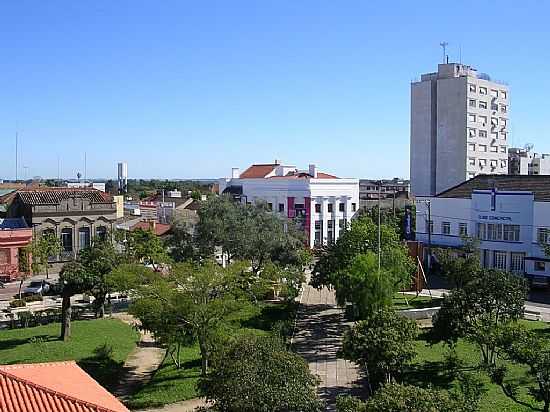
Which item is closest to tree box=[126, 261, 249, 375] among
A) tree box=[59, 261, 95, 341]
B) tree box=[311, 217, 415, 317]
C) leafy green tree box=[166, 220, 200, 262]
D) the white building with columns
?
tree box=[59, 261, 95, 341]

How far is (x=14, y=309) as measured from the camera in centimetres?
3297

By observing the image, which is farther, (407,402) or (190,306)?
(190,306)

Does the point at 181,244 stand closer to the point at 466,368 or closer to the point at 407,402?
the point at 466,368

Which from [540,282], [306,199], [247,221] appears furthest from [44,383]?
[306,199]

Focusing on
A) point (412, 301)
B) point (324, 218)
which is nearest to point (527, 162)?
point (324, 218)

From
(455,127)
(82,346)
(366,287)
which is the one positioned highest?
(455,127)

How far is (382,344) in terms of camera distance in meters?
17.8

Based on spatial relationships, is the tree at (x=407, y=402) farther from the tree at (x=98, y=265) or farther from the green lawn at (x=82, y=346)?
the tree at (x=98, y=265)

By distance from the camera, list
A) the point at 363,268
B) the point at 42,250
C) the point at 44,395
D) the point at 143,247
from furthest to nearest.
Answer: the point at 42,250
the point at 143,247
the point at 363,268
the point at 44,395

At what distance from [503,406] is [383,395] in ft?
29.3

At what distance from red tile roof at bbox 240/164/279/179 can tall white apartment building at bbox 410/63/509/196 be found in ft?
53.0

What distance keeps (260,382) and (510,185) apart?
37.4m

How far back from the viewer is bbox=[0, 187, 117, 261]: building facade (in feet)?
143

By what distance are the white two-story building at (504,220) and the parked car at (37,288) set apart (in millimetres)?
26262
